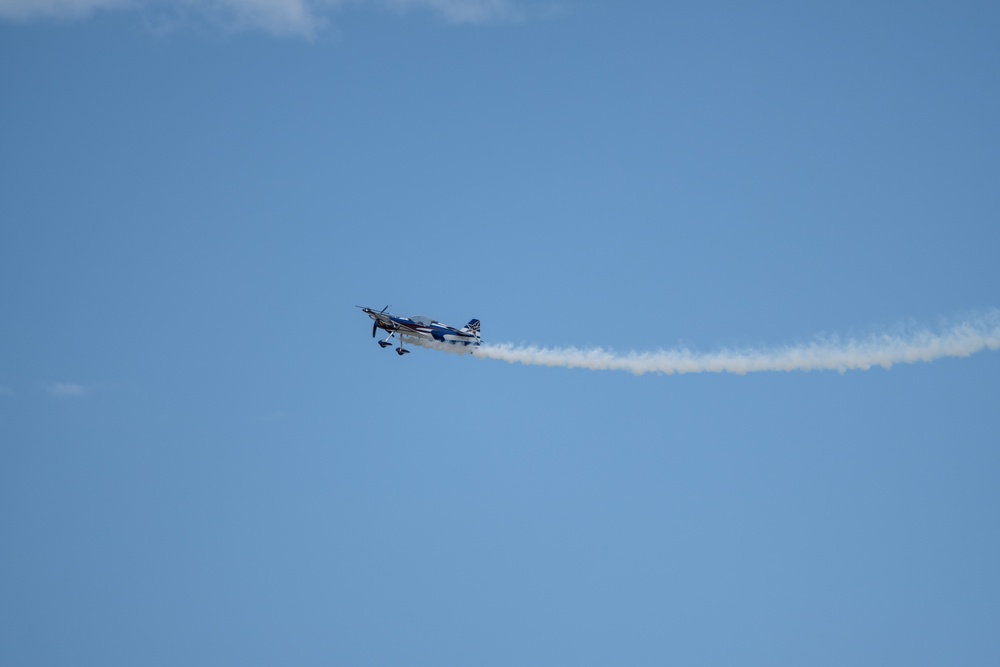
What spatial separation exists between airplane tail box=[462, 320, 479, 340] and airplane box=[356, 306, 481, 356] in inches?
11.8

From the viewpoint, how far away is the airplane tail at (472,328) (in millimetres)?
91075

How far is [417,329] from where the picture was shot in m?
89.9

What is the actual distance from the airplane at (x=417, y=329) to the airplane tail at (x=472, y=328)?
0.30m

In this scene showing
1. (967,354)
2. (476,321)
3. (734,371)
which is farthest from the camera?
(476,321)

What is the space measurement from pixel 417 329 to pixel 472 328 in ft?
13.4

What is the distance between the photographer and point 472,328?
91312mm

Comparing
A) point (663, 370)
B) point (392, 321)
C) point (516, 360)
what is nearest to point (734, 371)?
point (663, 370)

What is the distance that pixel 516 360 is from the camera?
3511 inches

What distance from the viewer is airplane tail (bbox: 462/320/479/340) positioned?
91.1 meters

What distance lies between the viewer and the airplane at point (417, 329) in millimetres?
89812

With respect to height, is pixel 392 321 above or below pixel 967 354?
above

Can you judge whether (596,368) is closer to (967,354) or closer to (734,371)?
(734,371)

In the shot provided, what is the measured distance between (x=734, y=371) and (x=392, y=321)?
24920 millimetres

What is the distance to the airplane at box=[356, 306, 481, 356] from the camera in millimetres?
89812
